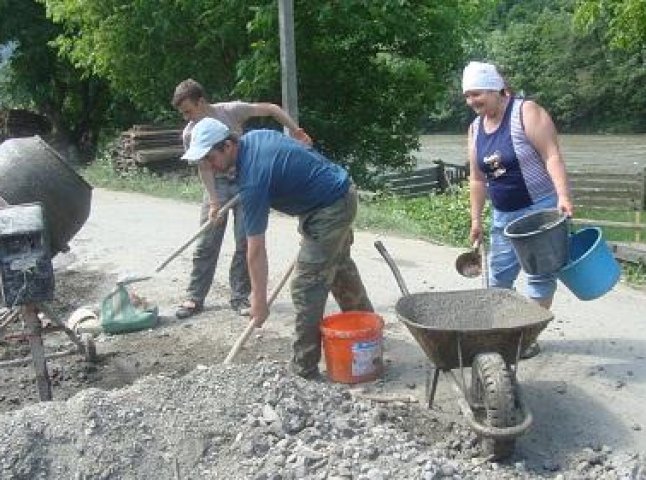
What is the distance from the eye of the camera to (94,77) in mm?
21453

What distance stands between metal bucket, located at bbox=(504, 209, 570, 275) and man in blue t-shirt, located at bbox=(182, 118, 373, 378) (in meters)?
0.99

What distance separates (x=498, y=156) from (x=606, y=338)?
1834 millimetres

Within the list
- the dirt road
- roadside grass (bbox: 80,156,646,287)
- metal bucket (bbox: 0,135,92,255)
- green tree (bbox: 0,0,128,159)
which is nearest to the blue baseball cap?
the dirt road

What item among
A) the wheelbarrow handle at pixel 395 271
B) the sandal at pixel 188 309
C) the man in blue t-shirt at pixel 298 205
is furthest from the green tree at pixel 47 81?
the man in blue t-shirt at pixel 298 205

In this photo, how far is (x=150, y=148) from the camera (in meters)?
16.1

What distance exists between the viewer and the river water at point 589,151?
101ft

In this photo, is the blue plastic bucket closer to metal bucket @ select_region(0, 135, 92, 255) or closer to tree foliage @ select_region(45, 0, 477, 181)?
metal bucket @ select_region(0, 135, 92, 255)

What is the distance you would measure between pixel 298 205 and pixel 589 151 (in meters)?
35.2

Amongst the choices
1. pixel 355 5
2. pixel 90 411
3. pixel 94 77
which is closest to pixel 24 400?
pixel 90 411

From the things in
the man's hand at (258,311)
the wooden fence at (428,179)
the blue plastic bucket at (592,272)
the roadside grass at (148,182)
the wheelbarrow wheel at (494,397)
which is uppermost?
the blue plastic bucket at (592,272)

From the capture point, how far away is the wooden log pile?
15.7m

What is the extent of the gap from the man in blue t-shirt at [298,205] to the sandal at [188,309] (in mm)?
1727

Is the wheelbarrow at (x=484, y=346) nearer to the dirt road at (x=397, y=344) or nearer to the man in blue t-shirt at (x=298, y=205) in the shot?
the dirt road at (x=397, y=344)

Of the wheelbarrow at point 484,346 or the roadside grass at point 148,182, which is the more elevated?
the wheelbarrow at point 484,346
